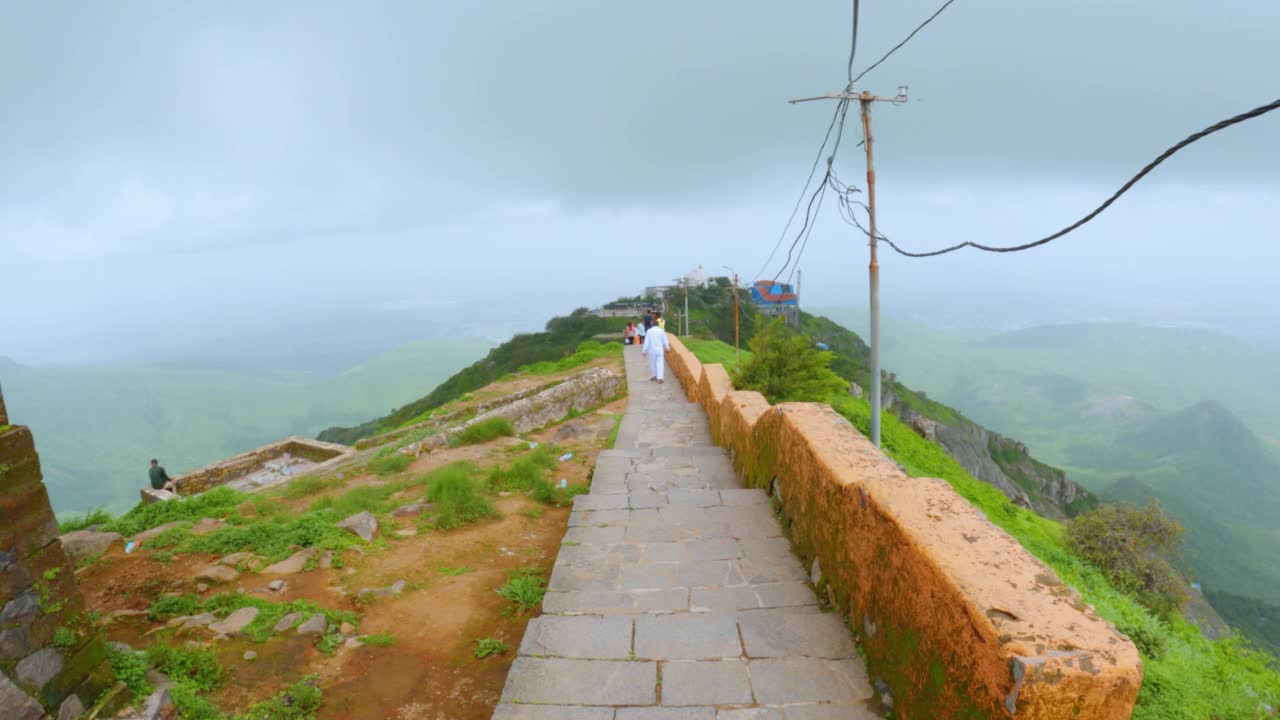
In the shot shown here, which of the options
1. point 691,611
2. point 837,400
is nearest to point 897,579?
point 691,611

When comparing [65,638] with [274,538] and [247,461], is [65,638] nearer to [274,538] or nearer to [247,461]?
[274,538]

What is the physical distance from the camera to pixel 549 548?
567cm

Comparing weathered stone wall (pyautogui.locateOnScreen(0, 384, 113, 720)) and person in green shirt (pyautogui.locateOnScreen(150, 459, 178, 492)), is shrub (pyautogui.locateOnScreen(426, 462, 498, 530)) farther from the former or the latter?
person in green shirt (pyautogui.locateOnScreen(150, 459, 178, 492))

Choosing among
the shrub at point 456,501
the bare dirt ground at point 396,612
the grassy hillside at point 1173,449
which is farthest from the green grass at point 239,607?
the grassy hillside at point 1173,449

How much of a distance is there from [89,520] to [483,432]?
4.81 meters

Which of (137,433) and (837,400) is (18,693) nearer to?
(837,400)

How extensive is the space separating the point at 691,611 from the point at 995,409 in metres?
184

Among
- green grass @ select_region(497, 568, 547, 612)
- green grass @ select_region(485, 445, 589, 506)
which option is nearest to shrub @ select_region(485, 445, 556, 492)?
green grass @ select_region(485, 445, 589, 506)

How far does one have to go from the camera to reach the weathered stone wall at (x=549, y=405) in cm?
983

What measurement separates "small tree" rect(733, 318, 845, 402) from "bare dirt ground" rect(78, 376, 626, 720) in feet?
21.2

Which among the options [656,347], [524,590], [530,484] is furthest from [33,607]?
[656,347]

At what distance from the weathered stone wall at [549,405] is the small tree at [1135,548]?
30.9 feet

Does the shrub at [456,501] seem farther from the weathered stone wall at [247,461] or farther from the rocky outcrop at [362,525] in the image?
the weathered stone wall at [247,461]

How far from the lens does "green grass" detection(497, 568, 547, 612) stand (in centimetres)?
459
